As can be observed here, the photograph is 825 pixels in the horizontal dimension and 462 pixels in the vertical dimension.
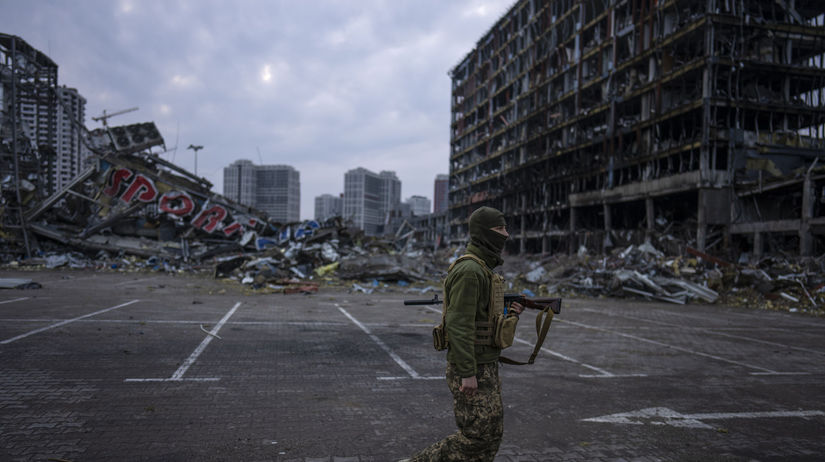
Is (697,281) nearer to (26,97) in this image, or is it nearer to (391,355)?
(391,355)

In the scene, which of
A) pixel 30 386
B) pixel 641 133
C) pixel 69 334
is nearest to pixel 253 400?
pixel 30 386

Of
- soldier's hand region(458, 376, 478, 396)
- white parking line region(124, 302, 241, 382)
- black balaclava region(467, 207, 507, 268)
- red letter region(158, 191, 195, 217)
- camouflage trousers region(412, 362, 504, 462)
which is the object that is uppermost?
red letter region(158, 191, 195, 217)

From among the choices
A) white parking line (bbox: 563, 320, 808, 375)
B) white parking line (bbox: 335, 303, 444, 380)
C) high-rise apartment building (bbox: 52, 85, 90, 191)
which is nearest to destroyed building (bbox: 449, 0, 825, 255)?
white parking line (bbox: 563, 320, 808, 375)

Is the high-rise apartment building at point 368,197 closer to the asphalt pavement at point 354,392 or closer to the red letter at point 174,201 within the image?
the red letter at point 174,201

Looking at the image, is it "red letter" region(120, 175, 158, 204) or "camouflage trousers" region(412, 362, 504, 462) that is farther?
"red letter" region(120, 175, 158, 204)

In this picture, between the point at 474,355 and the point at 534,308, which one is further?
the point at 534,308

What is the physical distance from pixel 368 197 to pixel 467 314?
498ft

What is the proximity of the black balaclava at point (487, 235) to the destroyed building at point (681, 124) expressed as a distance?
27021 millimetres

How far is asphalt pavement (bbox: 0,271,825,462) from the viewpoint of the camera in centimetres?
397

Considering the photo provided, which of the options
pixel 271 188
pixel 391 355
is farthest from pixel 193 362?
pixel 271 188

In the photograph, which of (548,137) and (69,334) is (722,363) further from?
(548,137)

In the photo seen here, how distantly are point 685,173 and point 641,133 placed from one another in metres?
6.81

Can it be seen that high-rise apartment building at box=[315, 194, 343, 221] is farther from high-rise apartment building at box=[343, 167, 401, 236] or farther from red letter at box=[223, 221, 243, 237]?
red letter at box=[223, 221, 243, 237]

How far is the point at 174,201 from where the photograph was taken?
113 ft
